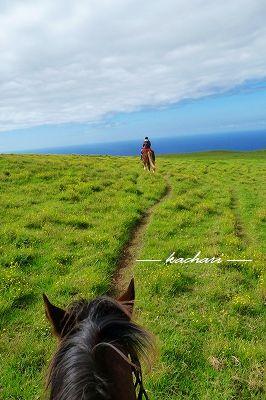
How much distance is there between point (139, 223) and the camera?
66.7ft

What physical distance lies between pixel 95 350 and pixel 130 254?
1260 cm

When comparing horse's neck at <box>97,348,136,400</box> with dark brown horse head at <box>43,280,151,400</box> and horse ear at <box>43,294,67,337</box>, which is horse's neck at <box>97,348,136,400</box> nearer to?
dark brown horse head at <box>43,280,151,400</box>

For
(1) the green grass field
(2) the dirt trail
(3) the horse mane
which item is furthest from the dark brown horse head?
(2) the dirt trail

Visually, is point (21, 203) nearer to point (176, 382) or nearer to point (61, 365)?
point (176, 382)

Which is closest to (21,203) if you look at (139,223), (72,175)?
(139,223)

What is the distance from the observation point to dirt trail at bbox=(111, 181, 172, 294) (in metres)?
13.3

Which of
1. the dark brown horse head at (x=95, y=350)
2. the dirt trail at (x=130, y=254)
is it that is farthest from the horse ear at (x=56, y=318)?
the dirt trail at (x=130, y=254)

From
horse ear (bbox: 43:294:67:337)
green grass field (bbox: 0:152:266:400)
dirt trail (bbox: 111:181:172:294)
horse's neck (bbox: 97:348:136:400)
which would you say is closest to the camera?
horse's neck (bbox: 97:348:136:400)

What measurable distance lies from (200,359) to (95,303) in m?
6.05

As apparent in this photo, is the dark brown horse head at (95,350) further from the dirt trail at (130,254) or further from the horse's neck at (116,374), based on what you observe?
the dirt trail at (130,254)

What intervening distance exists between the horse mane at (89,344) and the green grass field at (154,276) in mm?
4122

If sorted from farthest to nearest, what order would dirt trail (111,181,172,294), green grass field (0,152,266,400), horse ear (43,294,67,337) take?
dirt trail (111,181,172,294), green grass field (0,152,266,400), horse ear (43,294,67,337)

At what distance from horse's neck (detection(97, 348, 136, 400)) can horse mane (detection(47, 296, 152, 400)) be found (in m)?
0.09

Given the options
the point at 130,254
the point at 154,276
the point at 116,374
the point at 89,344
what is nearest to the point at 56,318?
the point at 89,344
